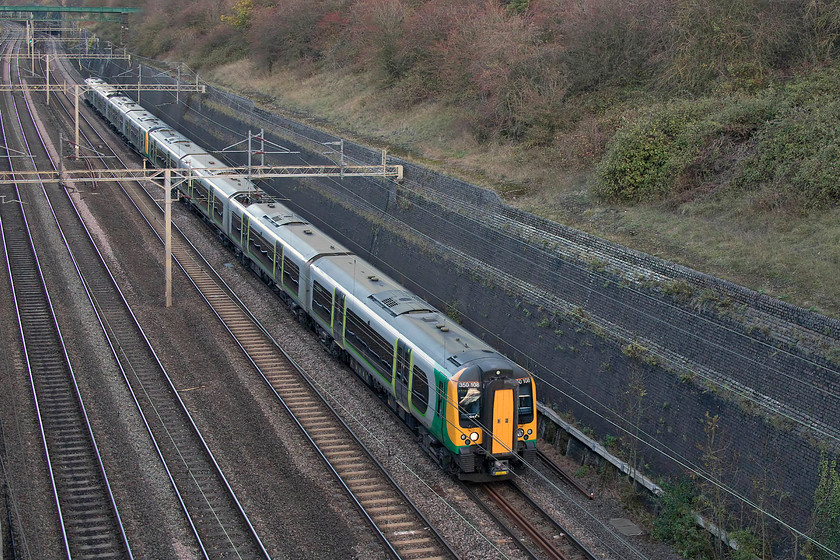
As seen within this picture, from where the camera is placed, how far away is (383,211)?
28.7m

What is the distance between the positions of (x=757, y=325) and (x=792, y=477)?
8.33 ft

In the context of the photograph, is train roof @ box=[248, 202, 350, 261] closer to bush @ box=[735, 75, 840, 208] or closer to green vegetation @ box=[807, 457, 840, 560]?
bush @ box=[735, 75, 840, 208]

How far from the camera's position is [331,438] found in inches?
690

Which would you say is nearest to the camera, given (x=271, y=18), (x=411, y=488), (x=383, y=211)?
(x=411, y=488)

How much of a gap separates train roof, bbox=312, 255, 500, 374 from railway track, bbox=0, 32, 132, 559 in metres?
6.23

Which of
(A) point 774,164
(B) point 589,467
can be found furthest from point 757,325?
(A) point 774,164

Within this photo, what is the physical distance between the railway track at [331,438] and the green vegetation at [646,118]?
23.8 ft

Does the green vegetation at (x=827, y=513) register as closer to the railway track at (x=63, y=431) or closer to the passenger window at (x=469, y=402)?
the passenger window at (x=469, y=402)

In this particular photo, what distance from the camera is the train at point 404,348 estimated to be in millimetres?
15477

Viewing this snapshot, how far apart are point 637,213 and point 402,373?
7.37m

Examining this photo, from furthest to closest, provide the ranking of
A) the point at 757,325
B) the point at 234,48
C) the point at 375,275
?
the point at 234,48 → the point at 375,275 → the point at 757,325

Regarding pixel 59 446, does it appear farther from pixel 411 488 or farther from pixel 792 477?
pixel 792 477

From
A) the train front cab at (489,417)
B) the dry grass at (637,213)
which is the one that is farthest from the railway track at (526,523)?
the dry grass at (637,213)

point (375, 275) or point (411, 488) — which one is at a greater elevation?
point (375, 275)
